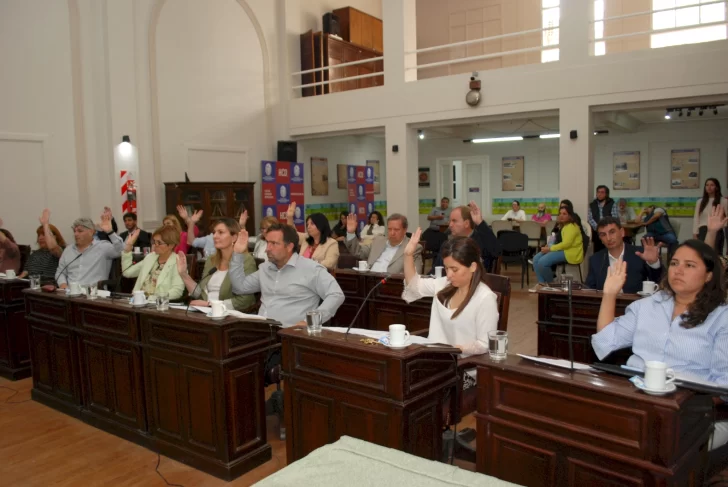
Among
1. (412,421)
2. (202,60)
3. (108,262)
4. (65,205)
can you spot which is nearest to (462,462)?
(412,421)

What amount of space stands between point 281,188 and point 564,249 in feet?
17.9

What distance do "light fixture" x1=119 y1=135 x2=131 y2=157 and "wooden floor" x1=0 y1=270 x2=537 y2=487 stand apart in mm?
4546

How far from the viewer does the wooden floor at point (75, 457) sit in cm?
312

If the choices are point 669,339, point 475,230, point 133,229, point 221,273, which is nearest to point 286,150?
point 133,229

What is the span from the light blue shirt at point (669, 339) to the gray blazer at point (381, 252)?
88.7 inches

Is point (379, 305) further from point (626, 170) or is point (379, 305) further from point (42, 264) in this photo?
point (626, 170)

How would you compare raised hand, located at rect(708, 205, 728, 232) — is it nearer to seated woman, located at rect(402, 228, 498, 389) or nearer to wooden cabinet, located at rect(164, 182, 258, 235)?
seated woman, located at rect(402, 228, 498, 389)

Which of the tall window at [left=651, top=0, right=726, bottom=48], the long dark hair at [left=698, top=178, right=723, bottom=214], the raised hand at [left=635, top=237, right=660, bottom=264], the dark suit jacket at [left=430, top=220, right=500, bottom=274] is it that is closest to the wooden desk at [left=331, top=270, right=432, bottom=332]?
the dark suit jacket at [left=430, top=220, right=500, bottom=274]

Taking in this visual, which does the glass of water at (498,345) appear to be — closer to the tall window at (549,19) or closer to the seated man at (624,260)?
the seated man at (624,260)

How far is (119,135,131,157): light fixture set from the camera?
316 inches

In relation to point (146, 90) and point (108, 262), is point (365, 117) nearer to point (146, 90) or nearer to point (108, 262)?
point (146, 90)

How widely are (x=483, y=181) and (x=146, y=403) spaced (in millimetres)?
12451

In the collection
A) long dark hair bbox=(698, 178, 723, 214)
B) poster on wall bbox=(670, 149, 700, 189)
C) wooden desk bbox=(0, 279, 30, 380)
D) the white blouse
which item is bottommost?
wooden desk bbox=(0, 279, 30, 380)

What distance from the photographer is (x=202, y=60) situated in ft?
30.5
